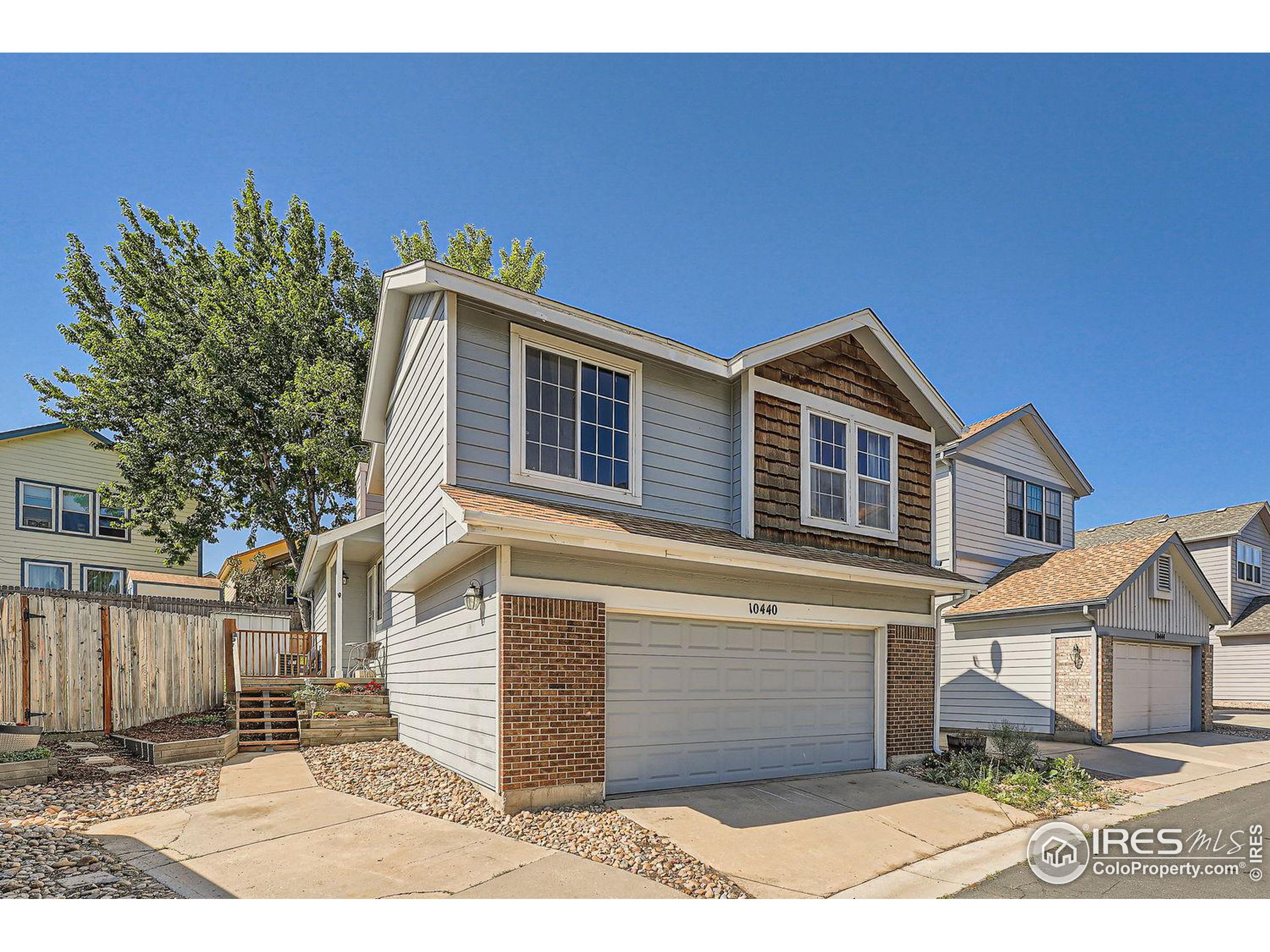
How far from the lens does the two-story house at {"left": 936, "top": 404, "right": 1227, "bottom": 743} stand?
15.9 m

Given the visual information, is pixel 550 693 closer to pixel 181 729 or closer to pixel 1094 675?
pixel 181 729

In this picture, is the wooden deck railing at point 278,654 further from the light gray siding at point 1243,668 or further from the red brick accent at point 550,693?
the light gray siding at point 1243,668

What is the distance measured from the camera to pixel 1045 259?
14.3 meters

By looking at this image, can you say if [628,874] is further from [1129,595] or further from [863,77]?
[1129,595]

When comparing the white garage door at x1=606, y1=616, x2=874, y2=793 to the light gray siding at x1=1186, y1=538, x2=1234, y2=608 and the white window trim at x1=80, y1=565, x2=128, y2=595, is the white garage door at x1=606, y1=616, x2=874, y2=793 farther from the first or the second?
the light gray siding at x1=1186, y1=538, x2=1234, y2=608

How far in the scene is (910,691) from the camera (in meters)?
12.1

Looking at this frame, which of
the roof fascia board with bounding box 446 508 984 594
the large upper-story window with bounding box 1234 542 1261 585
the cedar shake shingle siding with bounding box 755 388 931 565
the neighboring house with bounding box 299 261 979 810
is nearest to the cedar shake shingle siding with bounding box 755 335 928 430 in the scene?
the neighboring house with bounding box 299 261 979 810

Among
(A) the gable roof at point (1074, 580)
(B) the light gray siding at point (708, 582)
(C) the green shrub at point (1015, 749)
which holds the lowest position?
(C) the green shrub at point (1015, 749)

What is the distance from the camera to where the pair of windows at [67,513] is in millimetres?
23578

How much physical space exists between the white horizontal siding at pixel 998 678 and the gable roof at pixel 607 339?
608 centimetres

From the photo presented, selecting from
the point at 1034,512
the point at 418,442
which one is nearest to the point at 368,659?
the point at 418,442

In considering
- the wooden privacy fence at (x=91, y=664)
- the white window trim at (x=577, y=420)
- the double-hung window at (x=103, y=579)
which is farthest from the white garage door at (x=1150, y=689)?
the double-hung window at (x=103, y=579)

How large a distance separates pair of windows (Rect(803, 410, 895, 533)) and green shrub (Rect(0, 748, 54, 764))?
10410 millimetres

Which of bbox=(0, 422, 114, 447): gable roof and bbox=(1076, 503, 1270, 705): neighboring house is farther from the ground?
bbox=(0, 422, 114, 447): gable roof
